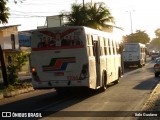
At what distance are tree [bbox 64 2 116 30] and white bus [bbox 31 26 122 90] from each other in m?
18.1

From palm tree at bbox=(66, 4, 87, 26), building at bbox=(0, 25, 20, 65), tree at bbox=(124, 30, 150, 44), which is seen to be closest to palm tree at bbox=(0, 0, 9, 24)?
palm tree at bbox=(66, 4, 87, 26)

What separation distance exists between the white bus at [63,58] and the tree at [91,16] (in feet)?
59.3

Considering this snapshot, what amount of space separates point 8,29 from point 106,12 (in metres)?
18.8

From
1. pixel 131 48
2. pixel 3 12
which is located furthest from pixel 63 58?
pixel 131 48

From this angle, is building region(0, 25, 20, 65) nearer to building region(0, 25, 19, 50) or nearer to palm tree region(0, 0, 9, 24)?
building region(0, 25, 19, 50)

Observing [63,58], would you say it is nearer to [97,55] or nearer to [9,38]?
[97,55]

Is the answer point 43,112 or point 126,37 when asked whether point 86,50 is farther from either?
point 126,37

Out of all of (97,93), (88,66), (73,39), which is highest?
(73,39)

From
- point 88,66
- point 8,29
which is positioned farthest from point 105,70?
point 8,29

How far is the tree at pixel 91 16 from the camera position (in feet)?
122

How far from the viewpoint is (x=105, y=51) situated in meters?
22.3

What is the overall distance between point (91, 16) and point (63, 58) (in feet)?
68.6

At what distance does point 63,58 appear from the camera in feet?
60.1

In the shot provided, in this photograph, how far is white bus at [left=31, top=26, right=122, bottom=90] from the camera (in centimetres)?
1805
